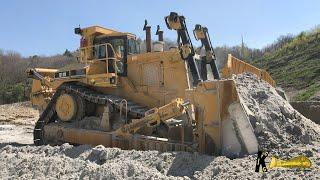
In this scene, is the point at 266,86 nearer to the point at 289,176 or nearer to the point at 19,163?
the point at 289,176

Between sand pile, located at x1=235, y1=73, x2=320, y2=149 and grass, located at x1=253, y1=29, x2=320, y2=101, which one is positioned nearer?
sand pile, located at x1=235, y1=73, x2=320, y2=149

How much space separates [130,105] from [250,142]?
12.4 feet

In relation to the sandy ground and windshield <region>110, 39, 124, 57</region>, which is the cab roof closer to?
windshield <region>110, 39, 124, 57</region>

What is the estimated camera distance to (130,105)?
32.4 ft

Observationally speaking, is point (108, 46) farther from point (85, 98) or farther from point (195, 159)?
point (195, 159)

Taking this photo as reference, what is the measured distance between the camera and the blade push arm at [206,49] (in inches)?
404

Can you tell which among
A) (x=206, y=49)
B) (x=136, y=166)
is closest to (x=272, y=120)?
(x=136, y=166)

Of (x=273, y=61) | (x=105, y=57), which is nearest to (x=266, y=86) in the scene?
(x=105, y=57)

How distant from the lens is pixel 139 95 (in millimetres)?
10414

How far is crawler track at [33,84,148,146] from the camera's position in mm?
9725

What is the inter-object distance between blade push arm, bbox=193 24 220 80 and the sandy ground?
205 centimetres

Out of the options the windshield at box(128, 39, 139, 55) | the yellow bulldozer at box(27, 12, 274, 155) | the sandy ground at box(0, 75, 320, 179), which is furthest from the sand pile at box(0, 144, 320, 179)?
the windshield at box(128, 39, 139, 55)

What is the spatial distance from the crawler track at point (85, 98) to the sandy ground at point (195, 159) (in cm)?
155

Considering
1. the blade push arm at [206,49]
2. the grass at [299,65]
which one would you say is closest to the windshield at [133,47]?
the blade push arm at [206,49]
